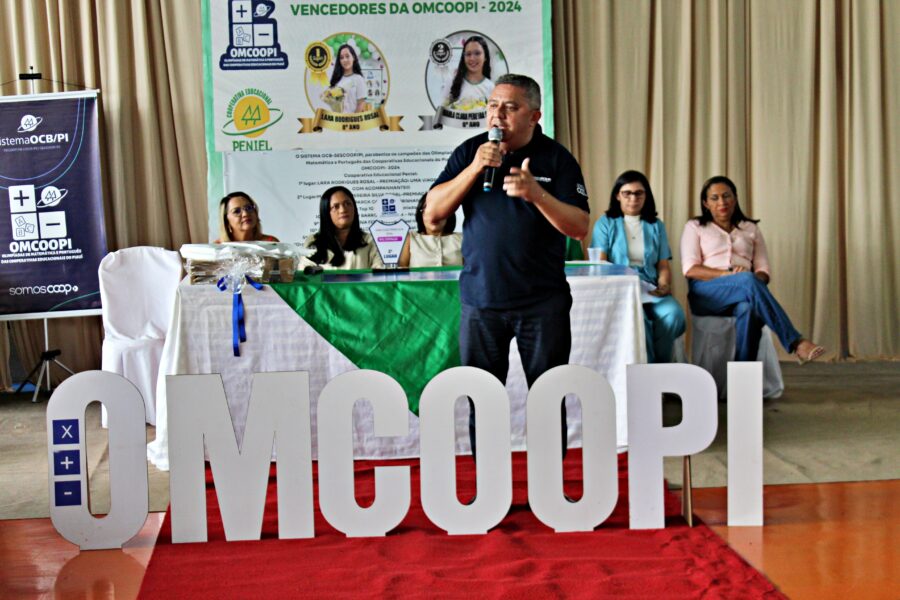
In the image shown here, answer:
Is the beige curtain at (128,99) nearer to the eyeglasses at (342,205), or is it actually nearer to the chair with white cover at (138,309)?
the chair with white cover at (138,309)

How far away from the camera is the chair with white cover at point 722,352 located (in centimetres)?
488

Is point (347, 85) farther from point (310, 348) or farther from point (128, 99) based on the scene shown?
point (310, 348)

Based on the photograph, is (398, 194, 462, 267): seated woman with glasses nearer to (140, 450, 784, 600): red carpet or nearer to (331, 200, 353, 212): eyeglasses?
(331, 200, 353, 212): eyeglasses

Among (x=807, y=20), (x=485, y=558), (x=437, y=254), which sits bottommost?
(x=485, y=558)

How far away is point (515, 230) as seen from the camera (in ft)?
9.82

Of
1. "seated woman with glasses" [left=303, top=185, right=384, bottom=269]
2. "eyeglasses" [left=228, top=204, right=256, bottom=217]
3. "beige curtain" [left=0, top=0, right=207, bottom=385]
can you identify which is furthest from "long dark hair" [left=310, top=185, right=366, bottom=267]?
"beige curtain" [left=0, top=0, right=207, bottom=385]

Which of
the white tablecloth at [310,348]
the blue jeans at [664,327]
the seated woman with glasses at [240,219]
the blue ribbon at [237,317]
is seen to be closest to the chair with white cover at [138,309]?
the seated woman with glasses at [240,219]

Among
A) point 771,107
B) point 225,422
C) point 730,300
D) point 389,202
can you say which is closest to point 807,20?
point 771,107

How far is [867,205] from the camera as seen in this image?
234 inches

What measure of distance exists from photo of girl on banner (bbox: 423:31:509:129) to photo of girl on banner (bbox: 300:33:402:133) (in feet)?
0.89

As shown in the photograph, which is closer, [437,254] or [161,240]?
[437,254]

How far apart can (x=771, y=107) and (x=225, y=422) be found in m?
4.25

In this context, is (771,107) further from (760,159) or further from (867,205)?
(867,205)

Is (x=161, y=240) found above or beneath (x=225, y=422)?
above
